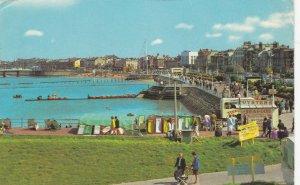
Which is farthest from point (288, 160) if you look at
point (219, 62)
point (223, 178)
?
point (219, 62)

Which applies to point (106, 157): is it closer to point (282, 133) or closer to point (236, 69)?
point (282, 133)

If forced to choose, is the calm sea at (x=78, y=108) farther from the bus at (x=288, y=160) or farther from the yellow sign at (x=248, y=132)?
the bus at (x=288, y=160)

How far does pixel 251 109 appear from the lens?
5.36 meters

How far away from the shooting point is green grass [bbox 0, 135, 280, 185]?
13.4ft

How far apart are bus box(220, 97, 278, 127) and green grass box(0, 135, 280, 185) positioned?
67cm

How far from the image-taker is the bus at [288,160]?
124 inches

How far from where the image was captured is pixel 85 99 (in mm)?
18328

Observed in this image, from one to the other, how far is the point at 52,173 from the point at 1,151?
66 centimetres

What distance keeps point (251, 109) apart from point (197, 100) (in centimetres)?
655

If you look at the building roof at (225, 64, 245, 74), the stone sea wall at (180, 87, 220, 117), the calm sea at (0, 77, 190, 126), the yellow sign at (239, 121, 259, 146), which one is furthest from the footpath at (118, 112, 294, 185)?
the building roof at (225, 64, 245, 74)

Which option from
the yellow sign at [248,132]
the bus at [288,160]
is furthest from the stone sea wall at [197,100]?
the bus at [288,160]

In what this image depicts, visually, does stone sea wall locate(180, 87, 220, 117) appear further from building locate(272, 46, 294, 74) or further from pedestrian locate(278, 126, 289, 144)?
pedestrian locate(278, 126, 289, 144)

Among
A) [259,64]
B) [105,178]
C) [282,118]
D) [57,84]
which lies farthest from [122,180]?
[57,84]

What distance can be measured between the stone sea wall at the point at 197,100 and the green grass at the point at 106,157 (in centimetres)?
498
